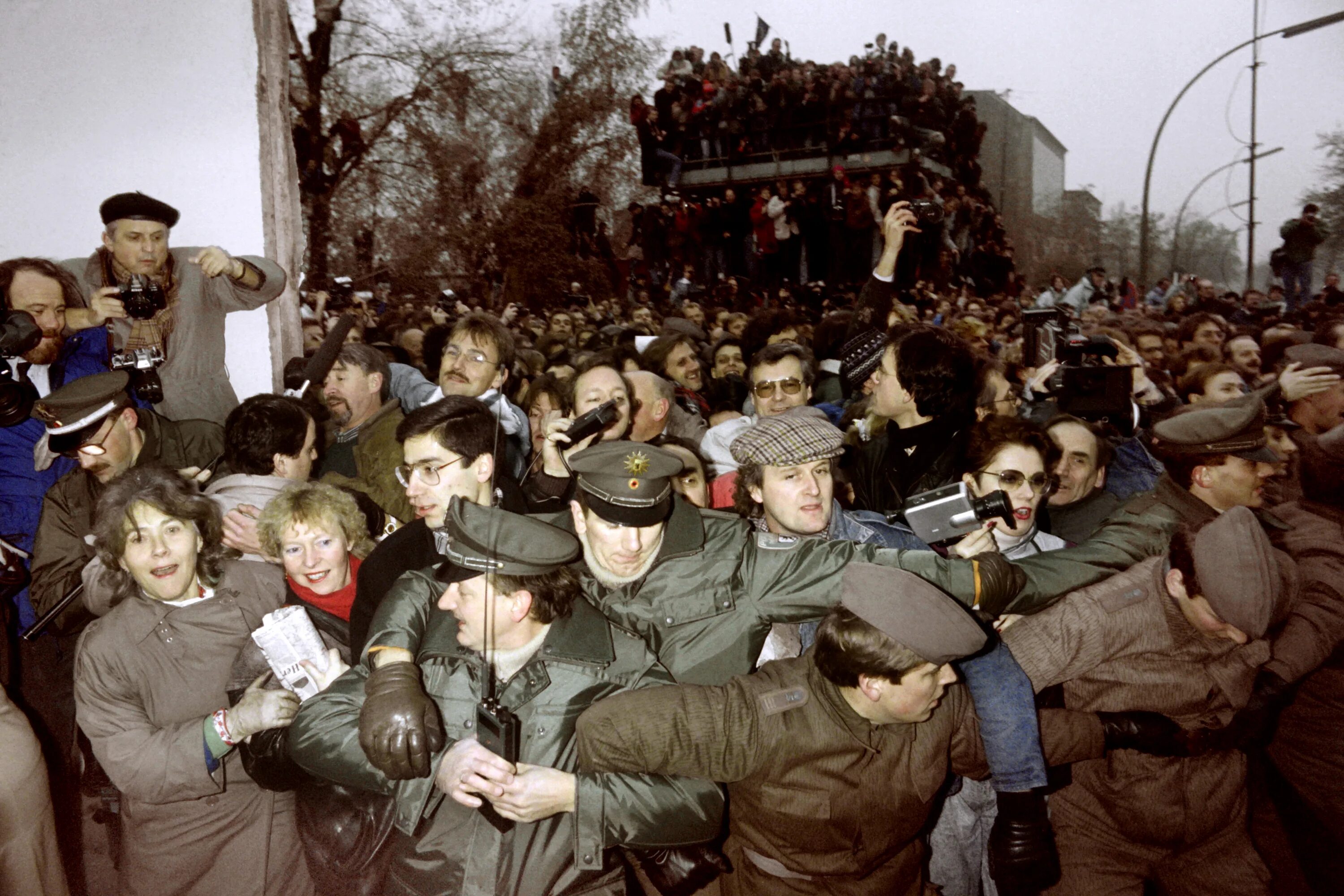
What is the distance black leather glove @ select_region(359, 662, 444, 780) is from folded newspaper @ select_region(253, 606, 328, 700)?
1.63 ft

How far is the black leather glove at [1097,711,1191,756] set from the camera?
2.65 m

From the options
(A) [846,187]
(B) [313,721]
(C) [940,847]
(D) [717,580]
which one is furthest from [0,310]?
(A) [846,187]

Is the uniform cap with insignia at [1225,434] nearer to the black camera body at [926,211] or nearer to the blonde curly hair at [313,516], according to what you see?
the black camera body at [926,211]


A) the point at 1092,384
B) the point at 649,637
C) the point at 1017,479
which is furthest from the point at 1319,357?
the point at 649,637

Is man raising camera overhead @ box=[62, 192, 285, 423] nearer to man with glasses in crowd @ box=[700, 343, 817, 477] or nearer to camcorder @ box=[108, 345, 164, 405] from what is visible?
camcorder @ box=[108, 345, 164, 405]

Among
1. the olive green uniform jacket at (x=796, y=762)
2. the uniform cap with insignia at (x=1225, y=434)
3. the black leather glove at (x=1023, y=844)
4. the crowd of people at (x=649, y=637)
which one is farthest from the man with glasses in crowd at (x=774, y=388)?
the black leather glove at (x=1023, y=844)

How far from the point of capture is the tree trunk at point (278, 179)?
4293 mm

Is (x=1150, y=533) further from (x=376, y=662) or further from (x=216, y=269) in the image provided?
(x=216, y=269)

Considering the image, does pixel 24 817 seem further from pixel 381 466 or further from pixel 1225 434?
pixel 1225 434

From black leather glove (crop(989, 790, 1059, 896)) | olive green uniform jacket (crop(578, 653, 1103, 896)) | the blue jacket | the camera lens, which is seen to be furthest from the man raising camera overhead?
black leather glove (crop(989, 790, 1059, 896))

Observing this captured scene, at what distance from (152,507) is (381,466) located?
121 centimetres

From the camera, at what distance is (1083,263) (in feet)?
101

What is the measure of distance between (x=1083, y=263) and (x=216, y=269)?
→ 32.4m

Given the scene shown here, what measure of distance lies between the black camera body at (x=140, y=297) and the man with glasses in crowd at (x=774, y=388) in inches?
99.9
